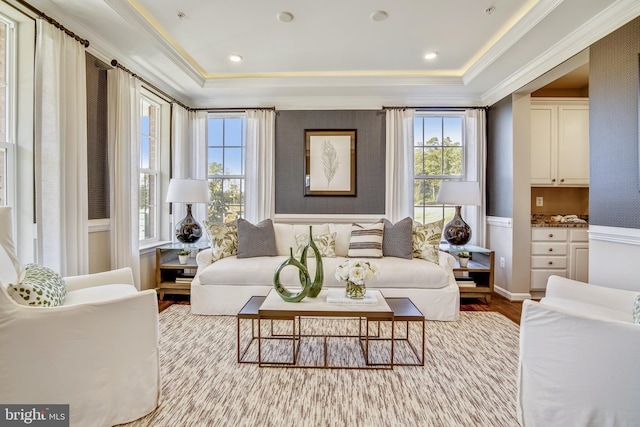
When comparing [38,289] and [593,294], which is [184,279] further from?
[593,294]

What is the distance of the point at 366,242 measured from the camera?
360 centimetres

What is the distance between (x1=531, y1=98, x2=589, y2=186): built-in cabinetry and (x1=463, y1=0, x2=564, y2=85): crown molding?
107cm

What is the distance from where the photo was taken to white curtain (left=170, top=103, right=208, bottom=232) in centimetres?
429

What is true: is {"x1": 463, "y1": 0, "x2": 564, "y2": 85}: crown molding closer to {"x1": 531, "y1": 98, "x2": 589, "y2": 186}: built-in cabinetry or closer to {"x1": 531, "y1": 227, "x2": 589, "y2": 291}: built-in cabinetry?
{"x1": 531, "y1": 98, "x2": 589, "y2": 186}: built-in cabinetry

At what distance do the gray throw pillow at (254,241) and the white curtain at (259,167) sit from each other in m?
0.71

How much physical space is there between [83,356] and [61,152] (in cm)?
173

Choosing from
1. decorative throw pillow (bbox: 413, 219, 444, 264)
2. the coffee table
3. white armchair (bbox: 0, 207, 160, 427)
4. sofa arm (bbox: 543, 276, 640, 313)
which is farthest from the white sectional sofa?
white armchair (bbox: 0, 207, 160, 427)

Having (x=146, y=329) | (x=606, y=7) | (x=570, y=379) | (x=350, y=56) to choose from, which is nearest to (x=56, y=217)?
(x=146, y=329)

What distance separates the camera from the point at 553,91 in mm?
4254

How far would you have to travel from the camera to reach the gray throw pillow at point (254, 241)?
3.58 m

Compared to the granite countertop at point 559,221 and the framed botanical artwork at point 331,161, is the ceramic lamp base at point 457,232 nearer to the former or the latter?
the granite countertop at point 559,221

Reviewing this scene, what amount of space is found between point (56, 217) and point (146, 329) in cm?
141

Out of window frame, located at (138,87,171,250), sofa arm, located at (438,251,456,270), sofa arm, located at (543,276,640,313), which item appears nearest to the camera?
sofa arm, located at (543,276,640,313)

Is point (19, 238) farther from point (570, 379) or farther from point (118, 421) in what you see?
point (570, 379)
